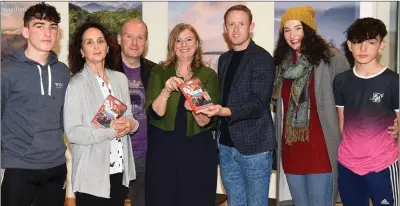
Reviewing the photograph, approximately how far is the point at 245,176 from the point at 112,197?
1.08 meters

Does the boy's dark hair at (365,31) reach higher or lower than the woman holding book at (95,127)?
higher

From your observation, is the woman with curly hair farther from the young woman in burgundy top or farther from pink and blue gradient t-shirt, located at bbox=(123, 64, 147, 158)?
pink and blue gradient t-shirt, located at bbox=(123, 64, 147, 158)

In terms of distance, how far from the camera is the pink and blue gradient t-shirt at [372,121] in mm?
3518

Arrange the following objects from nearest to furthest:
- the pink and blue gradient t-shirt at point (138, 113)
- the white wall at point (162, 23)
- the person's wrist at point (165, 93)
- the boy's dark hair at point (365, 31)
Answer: the boy's dark hair at point (365, 31)
the person's wrist at point (165, 93)
the pink and blue gradient t-shirt at point (138, 113)
the white wall at point (162, 23)

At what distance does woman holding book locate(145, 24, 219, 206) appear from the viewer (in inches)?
151

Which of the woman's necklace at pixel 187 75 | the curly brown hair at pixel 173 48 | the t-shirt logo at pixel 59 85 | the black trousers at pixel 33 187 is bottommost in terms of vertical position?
the black trousers at pixel 33 187

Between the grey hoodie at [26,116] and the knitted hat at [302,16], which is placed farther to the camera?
the knitted hat at [302,16]

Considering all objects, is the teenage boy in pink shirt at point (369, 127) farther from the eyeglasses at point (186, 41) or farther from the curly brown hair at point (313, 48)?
the eyeglasses at point (186, 41)

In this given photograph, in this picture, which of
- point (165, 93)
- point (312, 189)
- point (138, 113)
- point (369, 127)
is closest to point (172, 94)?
point (165, 93)

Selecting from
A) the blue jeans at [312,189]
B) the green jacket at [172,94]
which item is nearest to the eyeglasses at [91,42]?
the green jacket at [172,94]

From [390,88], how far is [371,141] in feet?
1.37

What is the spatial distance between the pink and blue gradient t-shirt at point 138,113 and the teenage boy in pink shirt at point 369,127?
1668 mm

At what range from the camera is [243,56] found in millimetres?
3861

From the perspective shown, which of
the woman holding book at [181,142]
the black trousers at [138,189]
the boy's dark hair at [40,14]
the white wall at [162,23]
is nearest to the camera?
the boy's dark hair at [40,14]
